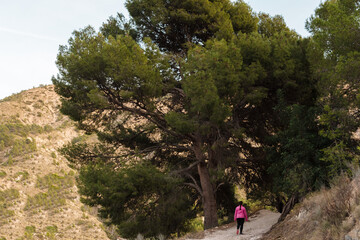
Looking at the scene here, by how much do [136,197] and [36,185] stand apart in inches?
1326

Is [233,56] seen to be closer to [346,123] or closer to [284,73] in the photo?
[284,73]

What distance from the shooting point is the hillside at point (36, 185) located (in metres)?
39.0

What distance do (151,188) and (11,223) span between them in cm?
2932

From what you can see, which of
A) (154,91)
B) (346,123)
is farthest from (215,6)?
(346,123)

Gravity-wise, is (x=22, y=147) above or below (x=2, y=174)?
above

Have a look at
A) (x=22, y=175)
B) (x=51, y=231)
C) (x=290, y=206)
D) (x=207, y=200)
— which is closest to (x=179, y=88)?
(x=207, y=200)

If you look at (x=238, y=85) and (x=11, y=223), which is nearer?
(x=238, y=85)

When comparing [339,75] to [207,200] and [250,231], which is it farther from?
[207,200]

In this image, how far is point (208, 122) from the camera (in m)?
14.4

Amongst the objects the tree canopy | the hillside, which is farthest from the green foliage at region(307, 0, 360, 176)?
the hillside

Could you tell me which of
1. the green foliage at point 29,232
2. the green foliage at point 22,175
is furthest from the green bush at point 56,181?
the green foliage at point 29,232

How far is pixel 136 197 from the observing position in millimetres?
15375

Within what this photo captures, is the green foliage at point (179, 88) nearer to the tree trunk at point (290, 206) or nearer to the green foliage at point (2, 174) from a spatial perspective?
the tree trunk at point (290, 206)

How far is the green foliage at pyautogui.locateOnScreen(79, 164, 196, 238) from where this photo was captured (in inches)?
578
